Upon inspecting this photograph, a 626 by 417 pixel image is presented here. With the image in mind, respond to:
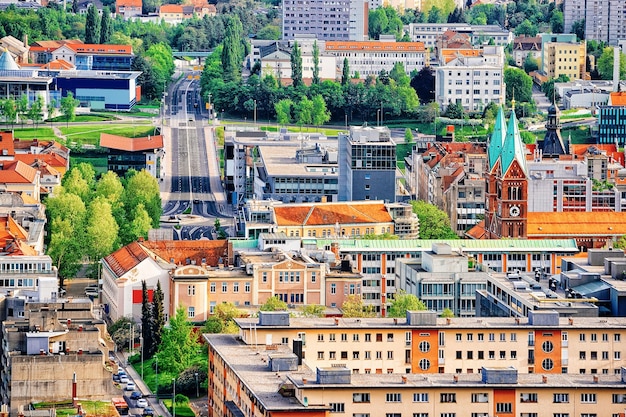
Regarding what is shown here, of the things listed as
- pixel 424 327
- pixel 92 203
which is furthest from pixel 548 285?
pixel 92 203

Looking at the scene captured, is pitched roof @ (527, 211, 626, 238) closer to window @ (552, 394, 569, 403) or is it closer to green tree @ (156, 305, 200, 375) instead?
green tree @ (156, 305, 200, 375)

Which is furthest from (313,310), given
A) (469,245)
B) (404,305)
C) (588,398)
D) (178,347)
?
(588,398)

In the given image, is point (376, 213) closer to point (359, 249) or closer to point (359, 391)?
point (359, 249)

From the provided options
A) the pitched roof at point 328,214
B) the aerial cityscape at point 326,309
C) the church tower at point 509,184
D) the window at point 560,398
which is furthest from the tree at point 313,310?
the window at point 560,398

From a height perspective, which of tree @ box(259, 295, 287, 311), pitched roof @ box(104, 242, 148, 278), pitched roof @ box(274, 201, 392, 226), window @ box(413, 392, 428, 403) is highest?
pitched roof @ box(274, 201, 392, 226)

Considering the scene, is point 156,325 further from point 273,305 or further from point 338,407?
point 338,407

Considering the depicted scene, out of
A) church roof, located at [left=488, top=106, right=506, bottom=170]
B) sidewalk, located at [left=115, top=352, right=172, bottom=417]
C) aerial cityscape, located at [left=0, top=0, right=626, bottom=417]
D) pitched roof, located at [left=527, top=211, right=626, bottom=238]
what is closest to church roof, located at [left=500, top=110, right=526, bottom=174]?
aerial cityscape, located at [left=0, top=0, right=626, bottom=417]
